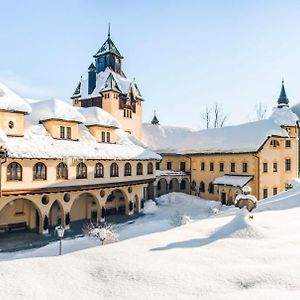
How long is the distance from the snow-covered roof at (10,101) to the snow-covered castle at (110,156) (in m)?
0.07

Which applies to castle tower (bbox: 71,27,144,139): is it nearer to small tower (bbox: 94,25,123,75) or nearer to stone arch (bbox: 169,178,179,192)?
small tower (bbox: 94,25,123,75)

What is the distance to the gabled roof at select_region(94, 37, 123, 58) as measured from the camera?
153 feet

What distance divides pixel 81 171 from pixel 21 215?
640 cm

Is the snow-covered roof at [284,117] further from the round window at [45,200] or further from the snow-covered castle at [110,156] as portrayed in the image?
the round window at [45,200]

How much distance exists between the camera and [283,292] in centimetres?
880

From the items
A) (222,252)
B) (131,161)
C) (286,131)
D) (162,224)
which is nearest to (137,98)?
(131,161)

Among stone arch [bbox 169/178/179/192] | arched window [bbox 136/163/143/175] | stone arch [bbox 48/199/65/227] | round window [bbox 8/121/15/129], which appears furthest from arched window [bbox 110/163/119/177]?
stone arch [bbox 169/178/179/192]

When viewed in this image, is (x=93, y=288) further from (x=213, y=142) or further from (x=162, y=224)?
(x=213, y=142)

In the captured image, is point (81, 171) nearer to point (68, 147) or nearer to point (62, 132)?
point (68, 147)

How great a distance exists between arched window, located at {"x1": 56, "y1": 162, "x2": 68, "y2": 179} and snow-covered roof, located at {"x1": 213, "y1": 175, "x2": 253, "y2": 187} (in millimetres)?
20512

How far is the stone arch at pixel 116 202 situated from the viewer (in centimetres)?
3406

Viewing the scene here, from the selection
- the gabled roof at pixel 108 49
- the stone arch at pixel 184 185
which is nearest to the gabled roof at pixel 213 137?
the stone arch at pixel 184 185

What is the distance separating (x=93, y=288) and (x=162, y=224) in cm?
1784

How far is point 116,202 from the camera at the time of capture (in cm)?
3488
